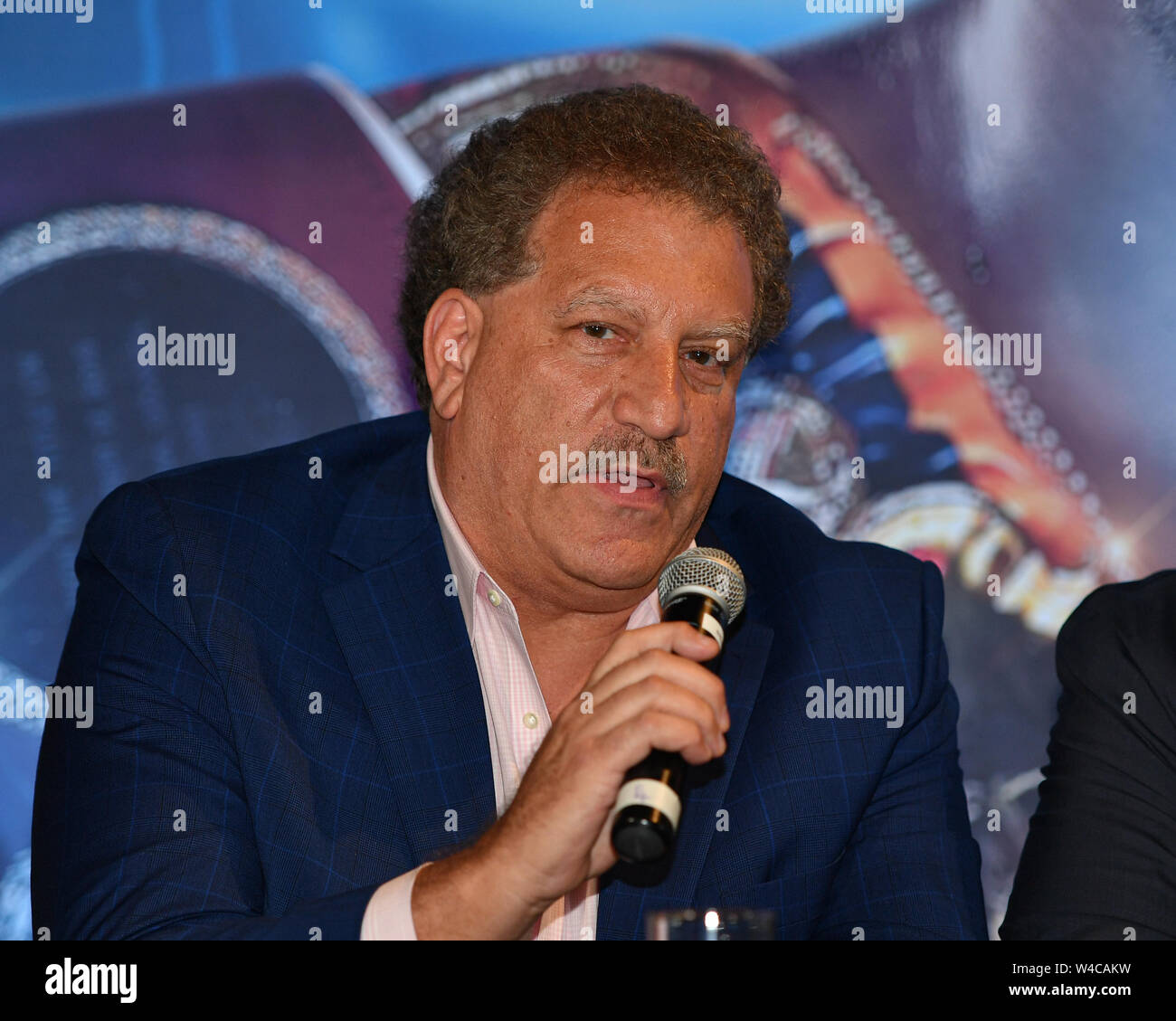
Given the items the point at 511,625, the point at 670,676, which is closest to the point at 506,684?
the point at 511,625

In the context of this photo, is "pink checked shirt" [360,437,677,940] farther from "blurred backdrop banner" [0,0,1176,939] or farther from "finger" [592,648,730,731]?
"blurred backdrop banner" [0,0,1176,939]

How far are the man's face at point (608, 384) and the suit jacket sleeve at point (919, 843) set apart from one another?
57 cm

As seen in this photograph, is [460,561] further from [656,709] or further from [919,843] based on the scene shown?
[919,843]

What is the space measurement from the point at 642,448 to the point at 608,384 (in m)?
0.13

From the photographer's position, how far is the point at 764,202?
2.61m

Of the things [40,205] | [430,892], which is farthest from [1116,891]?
[40,205]

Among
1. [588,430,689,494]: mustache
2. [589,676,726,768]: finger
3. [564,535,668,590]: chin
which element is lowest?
[589,676,726,768]: finger

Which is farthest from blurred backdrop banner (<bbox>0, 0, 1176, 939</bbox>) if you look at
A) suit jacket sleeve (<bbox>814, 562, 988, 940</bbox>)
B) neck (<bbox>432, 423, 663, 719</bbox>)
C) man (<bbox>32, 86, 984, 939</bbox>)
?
neck (<bbox>432, 423, 663, 719</bbox>)

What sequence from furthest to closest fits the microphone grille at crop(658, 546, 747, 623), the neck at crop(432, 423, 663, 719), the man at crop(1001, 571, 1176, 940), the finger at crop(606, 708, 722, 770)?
the neck at crop(432, 423, 663, 719) < the man at crop(1001, 571, 1176, 940) < the microphone grille at crop(658, 546, 747, 623) < the finger at crop(606, 708, 722, 770)

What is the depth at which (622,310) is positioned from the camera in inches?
90.6

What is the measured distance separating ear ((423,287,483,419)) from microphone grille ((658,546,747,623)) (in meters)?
0.69

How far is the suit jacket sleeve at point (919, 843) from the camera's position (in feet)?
7.69

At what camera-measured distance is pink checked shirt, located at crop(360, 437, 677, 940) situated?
2309 mm
